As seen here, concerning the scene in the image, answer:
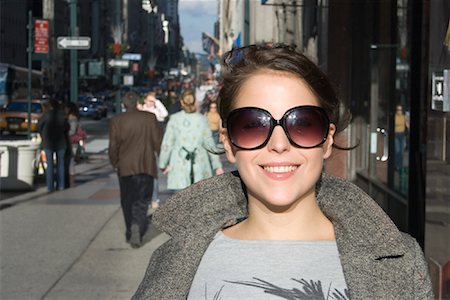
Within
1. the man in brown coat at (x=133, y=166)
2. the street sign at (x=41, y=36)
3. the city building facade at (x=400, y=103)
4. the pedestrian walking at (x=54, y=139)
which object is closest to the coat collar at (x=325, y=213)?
the city building facade at (x=400, y=103)

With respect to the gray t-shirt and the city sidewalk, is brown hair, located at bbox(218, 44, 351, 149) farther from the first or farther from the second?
the city sidewalk

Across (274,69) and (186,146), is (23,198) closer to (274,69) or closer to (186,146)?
(186,146)

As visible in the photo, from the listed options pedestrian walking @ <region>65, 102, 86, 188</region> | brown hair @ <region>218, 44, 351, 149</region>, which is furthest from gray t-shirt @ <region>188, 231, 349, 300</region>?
pedestrian walking @ <region>65, 102, 86, 188</region>

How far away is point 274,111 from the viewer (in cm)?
216

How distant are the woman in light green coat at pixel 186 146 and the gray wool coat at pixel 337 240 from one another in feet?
Result: 23.9

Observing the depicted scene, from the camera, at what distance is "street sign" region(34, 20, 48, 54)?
24.8m

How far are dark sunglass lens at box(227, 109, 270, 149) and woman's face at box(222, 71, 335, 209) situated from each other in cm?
2

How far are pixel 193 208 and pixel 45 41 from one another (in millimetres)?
23942

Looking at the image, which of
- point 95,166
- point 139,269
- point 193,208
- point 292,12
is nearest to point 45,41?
point 95,166

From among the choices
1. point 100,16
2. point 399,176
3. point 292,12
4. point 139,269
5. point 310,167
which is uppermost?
point 100,16

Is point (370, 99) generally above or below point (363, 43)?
below

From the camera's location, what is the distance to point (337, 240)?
213 centimetres

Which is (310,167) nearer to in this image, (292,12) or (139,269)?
(139,269)

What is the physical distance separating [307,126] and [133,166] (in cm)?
799
